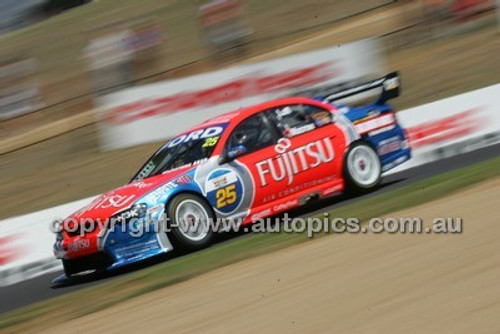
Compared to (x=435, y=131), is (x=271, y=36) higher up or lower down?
higher up

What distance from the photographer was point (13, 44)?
3428cm

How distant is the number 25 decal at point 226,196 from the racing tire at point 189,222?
159 millimetres

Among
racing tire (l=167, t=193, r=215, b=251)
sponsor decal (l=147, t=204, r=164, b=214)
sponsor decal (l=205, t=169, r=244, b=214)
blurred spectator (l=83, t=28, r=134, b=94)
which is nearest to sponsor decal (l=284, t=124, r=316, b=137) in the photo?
sponsor decal (l=205, t=169, r=244, b=214)

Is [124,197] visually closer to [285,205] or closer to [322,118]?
[285,205]

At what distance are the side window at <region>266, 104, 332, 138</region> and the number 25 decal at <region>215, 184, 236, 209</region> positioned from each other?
1.05 metres

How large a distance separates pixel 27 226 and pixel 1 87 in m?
8.80

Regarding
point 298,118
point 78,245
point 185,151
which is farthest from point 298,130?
point 78,245

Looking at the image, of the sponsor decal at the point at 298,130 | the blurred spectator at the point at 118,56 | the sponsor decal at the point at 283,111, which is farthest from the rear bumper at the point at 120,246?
the blurred spectator at the point at 118,56

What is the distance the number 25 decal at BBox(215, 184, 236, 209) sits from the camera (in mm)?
9992

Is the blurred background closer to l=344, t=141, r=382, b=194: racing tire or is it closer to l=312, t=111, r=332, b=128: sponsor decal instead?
l=312, t=111, r=332, b=128: sponsor decal

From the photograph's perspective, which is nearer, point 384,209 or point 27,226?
point 384,209

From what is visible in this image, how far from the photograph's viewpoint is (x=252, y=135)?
35.0 ft

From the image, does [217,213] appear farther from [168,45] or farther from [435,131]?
[168,45]

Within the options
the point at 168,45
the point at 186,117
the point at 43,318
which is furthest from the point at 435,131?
the point at 168,45
